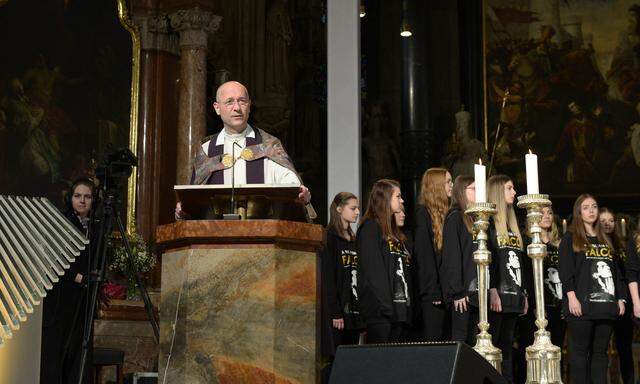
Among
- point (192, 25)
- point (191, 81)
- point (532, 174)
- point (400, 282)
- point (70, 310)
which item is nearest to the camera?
point (532, 174)

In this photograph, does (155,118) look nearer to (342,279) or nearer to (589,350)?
(342,279)

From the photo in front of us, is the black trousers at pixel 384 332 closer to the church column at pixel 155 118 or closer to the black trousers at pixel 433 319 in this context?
the black trousers at pixel 433 319

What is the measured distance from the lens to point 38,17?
10.5 meters

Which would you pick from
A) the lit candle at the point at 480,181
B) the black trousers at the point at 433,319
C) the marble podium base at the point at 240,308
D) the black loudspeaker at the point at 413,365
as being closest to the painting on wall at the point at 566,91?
the black trousers at the point at 433,319

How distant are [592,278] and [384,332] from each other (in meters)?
1.69

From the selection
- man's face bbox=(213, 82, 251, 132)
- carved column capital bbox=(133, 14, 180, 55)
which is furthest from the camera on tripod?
carved column capital bbox=(133, 14, 180, 55)

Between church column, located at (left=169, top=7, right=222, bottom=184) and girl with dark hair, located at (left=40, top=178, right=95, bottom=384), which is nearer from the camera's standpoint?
girl with dark hair, located at (left=40, top=178, right=95, bottom=384)

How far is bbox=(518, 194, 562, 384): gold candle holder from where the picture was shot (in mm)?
4609

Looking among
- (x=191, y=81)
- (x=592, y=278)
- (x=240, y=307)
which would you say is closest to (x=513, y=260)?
(x=592, y=278)

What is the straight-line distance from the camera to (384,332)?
701 cm

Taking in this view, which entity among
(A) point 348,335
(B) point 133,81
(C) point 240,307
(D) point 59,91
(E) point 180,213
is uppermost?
(B) point 133,81

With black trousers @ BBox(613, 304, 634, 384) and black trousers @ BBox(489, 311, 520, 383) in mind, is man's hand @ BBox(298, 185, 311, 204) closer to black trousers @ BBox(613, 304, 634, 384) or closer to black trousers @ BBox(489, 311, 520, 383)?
black trousers @ BBox(489, 311, 520, 383)

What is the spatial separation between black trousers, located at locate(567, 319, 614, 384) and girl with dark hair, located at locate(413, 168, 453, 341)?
978mm

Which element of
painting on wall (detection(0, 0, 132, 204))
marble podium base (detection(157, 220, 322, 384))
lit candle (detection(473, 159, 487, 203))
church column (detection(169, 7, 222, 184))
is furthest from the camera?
church column (detection(169, 7, 222, 184))
